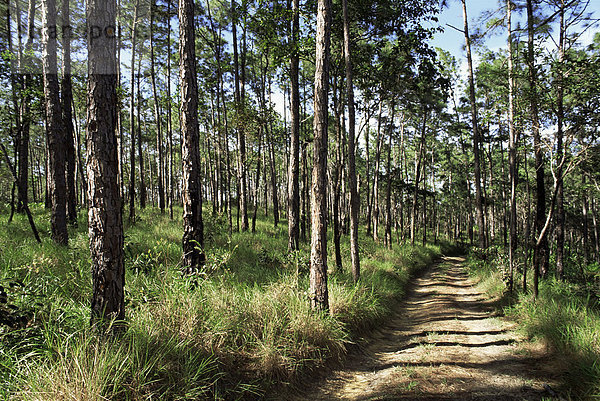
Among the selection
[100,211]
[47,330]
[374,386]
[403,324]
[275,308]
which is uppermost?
[100,211]

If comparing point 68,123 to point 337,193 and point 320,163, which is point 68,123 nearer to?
point 320,163

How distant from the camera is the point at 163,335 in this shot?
310 centimetres

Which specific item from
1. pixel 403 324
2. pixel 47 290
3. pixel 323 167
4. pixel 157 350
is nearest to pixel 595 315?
pixel 403 324

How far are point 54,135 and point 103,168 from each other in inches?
230

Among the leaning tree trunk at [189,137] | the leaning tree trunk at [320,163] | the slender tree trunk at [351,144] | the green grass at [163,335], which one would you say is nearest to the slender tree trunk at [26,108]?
the green grass at [163,335]

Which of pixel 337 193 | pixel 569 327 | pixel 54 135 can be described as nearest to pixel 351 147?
pixel 337 193

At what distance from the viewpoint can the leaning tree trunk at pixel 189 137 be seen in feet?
17.0

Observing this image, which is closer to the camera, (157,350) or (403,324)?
(157,350)

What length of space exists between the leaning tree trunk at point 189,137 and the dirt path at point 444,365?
3.08 meters

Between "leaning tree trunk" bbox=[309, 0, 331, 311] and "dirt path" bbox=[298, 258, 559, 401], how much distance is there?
130 centimetres

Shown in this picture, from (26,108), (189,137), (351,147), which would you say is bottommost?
(189,137)

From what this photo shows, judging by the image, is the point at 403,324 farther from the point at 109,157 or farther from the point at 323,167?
the point at 109,157

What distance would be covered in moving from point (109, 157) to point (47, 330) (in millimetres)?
1681

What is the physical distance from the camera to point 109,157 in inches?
112
